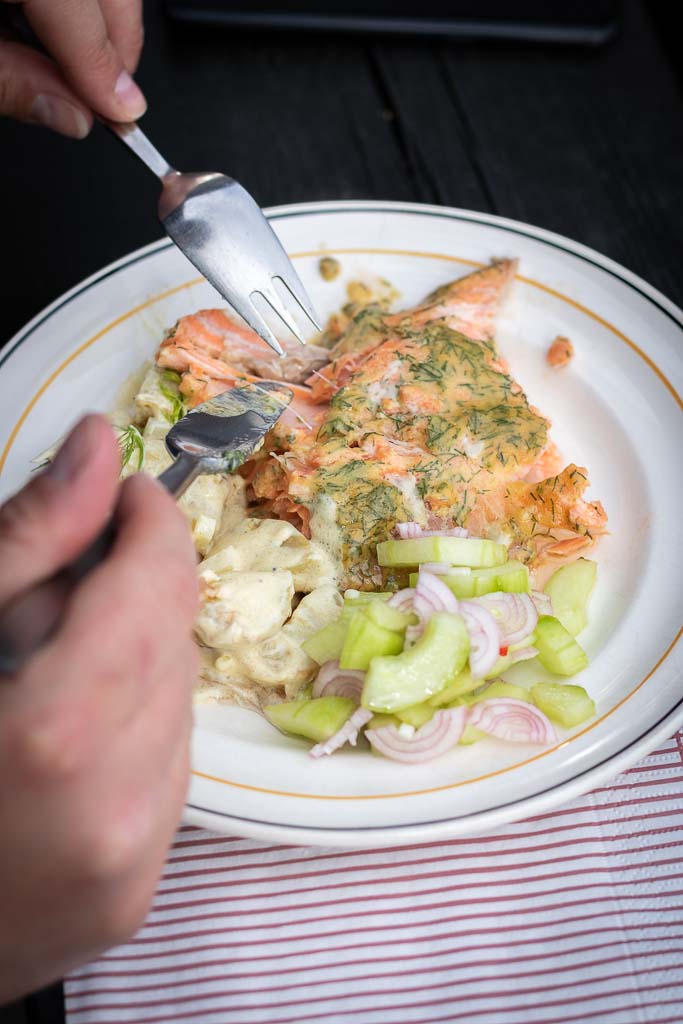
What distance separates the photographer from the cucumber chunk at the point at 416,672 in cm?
212

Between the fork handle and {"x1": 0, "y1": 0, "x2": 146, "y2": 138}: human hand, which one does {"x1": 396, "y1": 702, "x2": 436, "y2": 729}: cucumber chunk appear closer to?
the fork handle

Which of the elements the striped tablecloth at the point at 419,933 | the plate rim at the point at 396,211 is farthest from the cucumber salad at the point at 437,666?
the plate rim at the point at 396,211

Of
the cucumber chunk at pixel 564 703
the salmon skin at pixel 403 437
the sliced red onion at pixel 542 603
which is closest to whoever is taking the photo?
the cucumber chunk at pixel 564 703

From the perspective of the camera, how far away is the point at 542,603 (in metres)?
2.50

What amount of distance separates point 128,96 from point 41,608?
1.99 metres

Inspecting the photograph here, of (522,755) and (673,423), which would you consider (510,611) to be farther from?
(673,423)

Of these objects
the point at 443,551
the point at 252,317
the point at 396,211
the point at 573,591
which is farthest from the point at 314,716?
the point at 396,211

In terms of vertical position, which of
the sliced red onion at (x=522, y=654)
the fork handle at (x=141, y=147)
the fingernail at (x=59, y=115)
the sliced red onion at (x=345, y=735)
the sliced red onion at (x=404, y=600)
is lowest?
the sliced red onion at (x=522, y=654)

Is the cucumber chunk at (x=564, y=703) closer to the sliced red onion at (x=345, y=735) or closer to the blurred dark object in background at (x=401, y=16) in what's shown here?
the sliced red onion at (x=345, y=735)

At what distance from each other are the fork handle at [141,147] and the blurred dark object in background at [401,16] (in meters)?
1.68

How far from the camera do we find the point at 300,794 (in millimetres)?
2127

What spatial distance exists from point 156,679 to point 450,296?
2097 mm

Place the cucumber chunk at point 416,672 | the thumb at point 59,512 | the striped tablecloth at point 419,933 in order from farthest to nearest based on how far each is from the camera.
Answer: the cucumber chunk at point 416,672
the striped tablecloth at point 419,933
the thumb at point 59,512

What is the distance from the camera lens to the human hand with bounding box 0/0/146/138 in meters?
2.75
